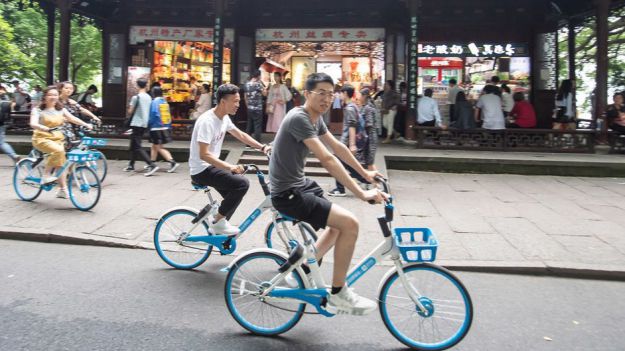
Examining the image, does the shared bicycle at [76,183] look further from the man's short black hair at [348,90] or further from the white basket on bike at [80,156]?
the man's short black hair at [348,90]

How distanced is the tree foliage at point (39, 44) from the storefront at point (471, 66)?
44.0 feet

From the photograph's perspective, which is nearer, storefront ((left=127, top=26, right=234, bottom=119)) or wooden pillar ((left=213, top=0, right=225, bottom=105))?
wooden pillar ((left=213, top=0, right=225, bottom=105))

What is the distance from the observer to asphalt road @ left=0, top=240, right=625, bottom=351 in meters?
3.63

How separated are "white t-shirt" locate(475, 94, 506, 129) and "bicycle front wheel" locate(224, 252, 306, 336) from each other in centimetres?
1019

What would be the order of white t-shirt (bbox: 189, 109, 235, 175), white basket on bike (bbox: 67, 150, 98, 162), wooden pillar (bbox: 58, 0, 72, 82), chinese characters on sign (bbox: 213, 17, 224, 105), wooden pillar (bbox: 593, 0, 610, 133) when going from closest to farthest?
white t-shirt (bbox: 189, 109, 235, 175) < white basket on bike (bbox: 67, 150, 98, 162) < wooden pillar (bbox: 593, 0, 610, 133) < chinese characters on sign (bbox: 213, 17, 224, 105) < wooden pillar (bbox: 58, 0, 72, 82)

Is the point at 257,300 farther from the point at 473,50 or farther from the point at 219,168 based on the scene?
the point at 473,50

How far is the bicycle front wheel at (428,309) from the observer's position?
3.49 metres

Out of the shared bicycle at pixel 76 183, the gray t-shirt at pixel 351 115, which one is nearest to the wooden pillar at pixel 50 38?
the shared bicycle at pixel 76 183

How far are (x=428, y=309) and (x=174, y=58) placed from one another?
1452 centimetres

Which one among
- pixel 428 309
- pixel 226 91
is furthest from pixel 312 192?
pixel 226 91

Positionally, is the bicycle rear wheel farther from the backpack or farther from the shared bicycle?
the backpack

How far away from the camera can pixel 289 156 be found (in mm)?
3729

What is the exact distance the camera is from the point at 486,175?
11.3 meters

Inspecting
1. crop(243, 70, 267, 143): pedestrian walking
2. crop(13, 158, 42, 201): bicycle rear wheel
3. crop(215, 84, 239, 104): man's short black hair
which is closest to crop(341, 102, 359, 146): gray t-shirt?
crop(243, 70, 267, 143): pedestrian walking
